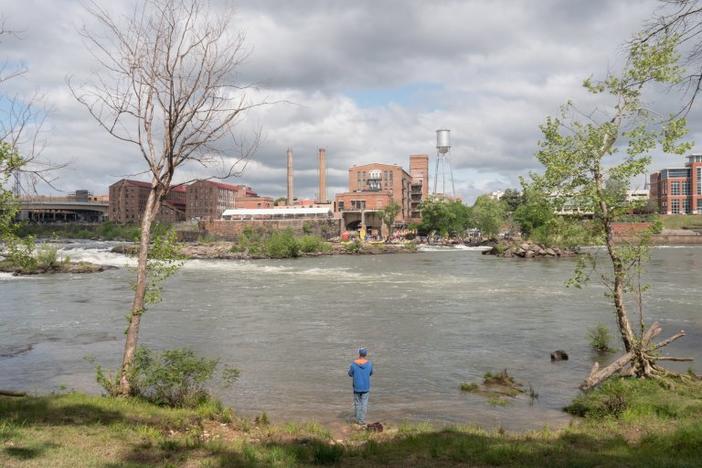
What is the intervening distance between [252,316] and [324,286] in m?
15.7

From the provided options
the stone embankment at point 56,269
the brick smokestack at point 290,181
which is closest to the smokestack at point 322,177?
the brick smokestack at point 290,181

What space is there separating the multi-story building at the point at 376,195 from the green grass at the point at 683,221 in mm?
69263

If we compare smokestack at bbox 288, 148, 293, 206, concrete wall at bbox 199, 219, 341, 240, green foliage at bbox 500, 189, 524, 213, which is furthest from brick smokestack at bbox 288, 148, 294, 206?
green foliage at bbox 500, 189, 524, 213

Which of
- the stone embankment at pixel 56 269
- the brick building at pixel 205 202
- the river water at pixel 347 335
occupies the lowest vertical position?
the river water at pixel 347 335

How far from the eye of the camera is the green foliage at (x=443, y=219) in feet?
465

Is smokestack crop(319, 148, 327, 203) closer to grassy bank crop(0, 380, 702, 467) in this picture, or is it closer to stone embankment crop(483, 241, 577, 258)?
stone embankment crop(483, 241, 577, 258)

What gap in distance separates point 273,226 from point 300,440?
13418 centimetres

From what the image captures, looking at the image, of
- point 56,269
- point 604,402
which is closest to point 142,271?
point 604,402

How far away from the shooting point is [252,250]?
94938 millimetres

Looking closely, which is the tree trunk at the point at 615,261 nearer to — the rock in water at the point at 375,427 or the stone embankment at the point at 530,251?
the rock in water at the point at 375,427

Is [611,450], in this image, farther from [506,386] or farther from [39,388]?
[39,388]

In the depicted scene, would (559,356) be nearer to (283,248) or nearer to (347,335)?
(347,335)

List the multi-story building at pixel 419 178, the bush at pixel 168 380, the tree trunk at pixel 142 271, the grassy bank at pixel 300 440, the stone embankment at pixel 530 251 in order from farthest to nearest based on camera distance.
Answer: the multi-story building at pixel 419 178 → the stone embankment at pixel 530 251 → the bush at pixel 168 380 → the tree trunk at pixel 142 271 → the grassy bank at pixel 300 440

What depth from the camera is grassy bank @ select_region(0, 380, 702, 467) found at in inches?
337
